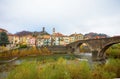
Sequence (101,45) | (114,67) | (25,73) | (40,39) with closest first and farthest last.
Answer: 1. (25,73)
2. (114,67)
3. (101,45)
4. (40,39)

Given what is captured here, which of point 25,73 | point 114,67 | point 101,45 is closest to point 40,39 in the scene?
point 101,45

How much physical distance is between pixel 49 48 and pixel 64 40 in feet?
164

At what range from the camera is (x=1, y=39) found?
276 ft

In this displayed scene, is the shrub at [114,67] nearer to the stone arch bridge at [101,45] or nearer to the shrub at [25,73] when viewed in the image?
the shrub at [25,73]

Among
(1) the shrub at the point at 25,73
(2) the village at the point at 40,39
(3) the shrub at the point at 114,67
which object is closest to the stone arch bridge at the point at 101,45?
(3) the shrub at the point at 114,67

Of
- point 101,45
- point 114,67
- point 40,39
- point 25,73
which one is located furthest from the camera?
point 40,39

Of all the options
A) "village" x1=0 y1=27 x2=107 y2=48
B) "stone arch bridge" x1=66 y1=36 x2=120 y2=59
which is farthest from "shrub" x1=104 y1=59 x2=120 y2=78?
"village" x1=0 y1=27 x2=107 y2=48

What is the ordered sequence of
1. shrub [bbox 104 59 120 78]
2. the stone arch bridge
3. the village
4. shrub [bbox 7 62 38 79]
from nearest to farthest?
shrub [bbox 7 62 38 79] → shrub [bbox 104 59 120 78] → the stone arch bridge → the village

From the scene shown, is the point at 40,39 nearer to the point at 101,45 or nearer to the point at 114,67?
the point at 101,45

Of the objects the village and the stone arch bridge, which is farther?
the village

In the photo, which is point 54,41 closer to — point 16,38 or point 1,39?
point 16,38

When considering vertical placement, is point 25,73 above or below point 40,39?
below

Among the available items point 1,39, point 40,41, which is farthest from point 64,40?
point 1,39

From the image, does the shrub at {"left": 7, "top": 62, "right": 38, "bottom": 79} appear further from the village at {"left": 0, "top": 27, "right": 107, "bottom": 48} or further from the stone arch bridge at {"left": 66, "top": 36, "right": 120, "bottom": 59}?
the village at {"left": 0, "top": 27, "right": 107, "bottom": 48}
